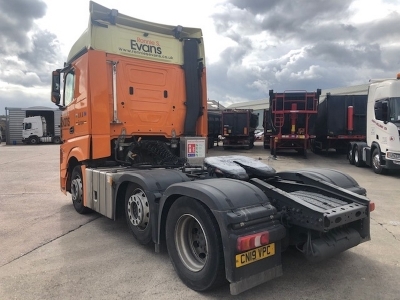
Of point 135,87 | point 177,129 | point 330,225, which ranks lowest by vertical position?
point 330,225

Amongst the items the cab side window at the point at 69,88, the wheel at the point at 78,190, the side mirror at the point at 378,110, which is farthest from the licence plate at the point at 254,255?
the side mirror at the point at 378,110

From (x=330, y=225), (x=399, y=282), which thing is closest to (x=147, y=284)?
(x=330, y=225)

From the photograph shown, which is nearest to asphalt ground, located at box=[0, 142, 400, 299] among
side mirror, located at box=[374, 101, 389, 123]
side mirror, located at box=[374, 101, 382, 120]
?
side mirror, located at box=[374, 101, 389, 123]

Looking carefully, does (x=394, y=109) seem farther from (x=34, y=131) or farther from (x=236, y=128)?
(x=34, y=131)

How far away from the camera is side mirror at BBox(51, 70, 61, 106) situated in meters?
6.71

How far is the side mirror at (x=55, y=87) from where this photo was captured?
6.71 m

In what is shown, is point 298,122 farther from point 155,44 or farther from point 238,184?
point 238,184

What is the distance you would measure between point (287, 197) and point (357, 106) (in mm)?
15231

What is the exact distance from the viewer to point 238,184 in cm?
333

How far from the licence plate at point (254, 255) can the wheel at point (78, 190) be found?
13.0 ft

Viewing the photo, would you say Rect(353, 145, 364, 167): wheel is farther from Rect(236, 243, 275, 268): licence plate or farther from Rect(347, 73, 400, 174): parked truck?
Rect(236, 243, 275, 268): licence plate

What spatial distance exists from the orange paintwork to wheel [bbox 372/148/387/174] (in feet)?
26.7

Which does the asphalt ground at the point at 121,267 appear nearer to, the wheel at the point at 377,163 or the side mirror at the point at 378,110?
the side mirror at the point at 378,110

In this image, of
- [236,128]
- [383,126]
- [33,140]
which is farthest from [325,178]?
[33,140]
